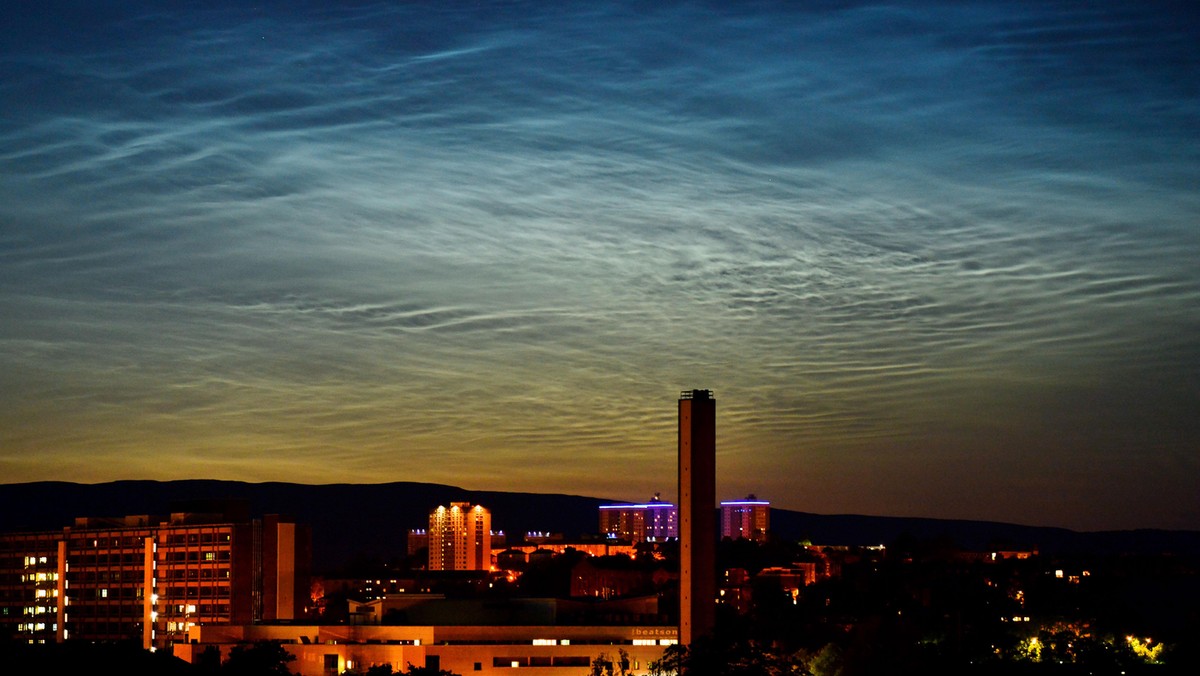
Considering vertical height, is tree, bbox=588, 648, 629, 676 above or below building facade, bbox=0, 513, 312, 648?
below

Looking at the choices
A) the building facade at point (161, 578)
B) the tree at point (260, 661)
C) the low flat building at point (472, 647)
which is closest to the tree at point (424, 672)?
the low flat building at point (472, 647)

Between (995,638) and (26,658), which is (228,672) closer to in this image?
(26,658)

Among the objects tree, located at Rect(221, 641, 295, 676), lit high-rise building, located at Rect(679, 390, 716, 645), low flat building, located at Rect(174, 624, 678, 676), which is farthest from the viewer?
lit high-rise building, located at Rect(679, 390, 716, 645)

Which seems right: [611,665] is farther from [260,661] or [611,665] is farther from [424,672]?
[260,661]

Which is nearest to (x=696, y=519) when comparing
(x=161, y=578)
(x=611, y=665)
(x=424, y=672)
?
→ (x=611, y=665)

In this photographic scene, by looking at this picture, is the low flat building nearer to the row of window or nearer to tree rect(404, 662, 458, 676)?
tree rect(404, 662, 458, 676)

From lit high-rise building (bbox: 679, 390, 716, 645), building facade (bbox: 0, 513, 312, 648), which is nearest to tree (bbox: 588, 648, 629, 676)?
lit high-rise building (bbox: 679, 390, 716, 645)
